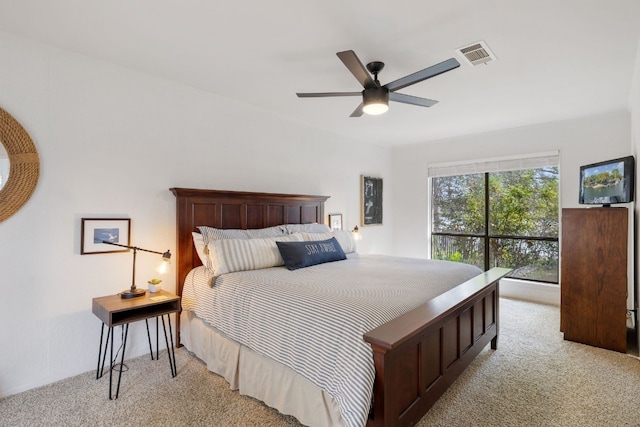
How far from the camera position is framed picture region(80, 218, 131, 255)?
255 cm

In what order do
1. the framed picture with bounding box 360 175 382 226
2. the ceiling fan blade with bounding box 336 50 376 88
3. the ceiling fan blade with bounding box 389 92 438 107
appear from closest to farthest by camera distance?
1. the ceiling fan blade with bounding box 336 50 376 88
2. the ceiling fan blade with bounding box 389 92 438 107
3. the framed picture with bounding box 360 175 382 226

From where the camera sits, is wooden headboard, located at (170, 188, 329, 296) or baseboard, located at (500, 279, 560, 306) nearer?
wooden headboard, located at (170, 188, 329, 296)

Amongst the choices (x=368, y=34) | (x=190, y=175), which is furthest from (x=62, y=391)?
(x=368, y=34)

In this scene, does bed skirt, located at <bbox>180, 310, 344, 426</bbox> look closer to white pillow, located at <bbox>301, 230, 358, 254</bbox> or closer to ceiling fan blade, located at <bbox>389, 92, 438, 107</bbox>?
white pillow, located at <bbox>301, 230, 358, 254</bbox>

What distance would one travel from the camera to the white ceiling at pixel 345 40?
1.96 m

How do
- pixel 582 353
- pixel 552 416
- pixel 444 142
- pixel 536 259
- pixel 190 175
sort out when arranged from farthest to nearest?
pixel 444 142, pixel 536 259, pixel 190 175, pixel 582 353, pixel 552 416

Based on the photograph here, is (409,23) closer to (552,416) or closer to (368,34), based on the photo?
(368,34)

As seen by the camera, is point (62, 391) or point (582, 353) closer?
point (62, 391)

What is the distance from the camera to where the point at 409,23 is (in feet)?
6.88

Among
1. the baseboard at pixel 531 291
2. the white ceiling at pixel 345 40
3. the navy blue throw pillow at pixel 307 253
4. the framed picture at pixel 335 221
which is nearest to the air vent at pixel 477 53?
the white ceiling at pixel 345 40

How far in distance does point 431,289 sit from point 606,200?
2317 mm

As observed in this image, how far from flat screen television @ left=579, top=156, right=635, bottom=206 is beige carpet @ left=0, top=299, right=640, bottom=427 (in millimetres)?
1434

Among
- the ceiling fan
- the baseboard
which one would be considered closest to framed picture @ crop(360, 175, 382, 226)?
the baseboard

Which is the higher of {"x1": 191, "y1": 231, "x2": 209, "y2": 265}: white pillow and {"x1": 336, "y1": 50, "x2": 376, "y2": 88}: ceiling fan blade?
{"x1": 336, "y1": 50, "x2": 376, "y2": 88}: ceiling fan blade
